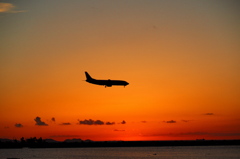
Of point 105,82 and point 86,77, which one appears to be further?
point 86,77

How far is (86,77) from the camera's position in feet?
650

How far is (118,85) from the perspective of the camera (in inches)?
7126

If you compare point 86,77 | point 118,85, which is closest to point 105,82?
point 118,85

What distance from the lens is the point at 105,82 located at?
176625 millimetres

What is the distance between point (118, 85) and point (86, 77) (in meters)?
23.6

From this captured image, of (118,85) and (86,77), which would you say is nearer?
(118,85)

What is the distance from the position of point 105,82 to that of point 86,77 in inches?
942

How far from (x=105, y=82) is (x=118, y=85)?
725 centimetres

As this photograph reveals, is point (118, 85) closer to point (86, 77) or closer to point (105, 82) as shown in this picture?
point (105, 82)
